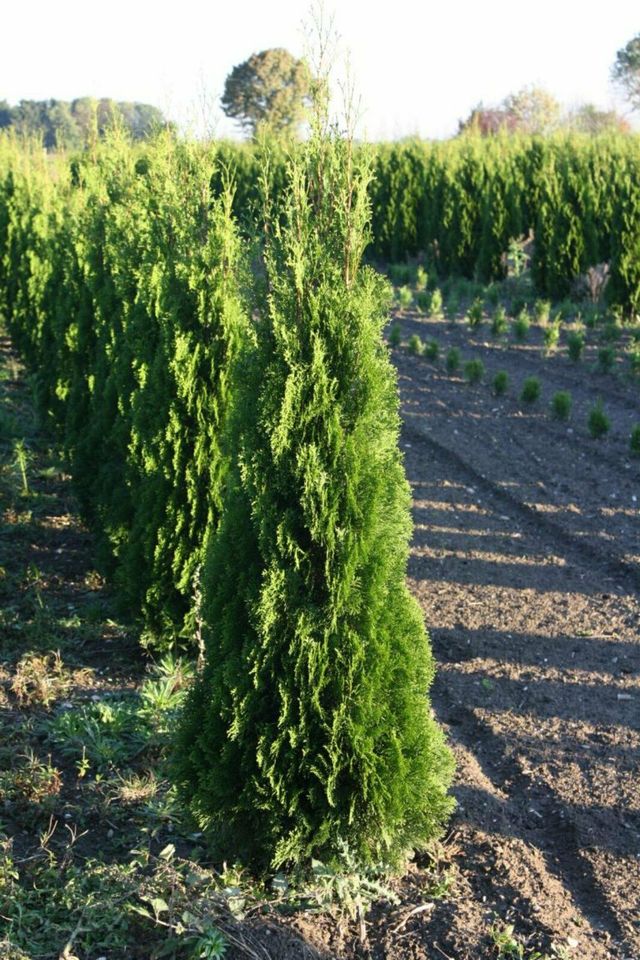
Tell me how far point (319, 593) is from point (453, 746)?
155 cm

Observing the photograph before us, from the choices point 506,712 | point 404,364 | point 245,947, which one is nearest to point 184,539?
point 506,712

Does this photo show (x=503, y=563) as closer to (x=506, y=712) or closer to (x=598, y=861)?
(x=506, y=712)

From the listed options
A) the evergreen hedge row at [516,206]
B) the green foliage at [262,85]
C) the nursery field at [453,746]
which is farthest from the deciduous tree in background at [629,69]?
the nursery field at [453,746]

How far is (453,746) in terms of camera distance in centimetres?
452

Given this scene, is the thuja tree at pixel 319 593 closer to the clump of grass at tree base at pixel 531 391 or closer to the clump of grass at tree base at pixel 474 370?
the clump of grass at tree base at pixel 531 391

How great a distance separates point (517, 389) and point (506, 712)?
6267 millimetres

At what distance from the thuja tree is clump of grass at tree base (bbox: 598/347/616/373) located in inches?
317

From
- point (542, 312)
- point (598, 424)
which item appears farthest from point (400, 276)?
point (598, 424)

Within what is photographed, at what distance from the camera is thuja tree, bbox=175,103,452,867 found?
3303 millimetres

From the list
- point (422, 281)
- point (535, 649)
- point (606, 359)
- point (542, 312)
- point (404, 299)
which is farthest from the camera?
point (422, 281)

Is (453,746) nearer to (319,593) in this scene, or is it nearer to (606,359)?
(319,593)

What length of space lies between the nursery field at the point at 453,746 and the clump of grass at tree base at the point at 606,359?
2.54 metres

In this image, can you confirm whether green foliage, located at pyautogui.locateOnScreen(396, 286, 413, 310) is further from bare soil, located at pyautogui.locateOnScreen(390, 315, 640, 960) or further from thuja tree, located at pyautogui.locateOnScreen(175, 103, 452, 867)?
thuja tree, located at pyautogui.locateOnScreen(175, 103, 452, 867)

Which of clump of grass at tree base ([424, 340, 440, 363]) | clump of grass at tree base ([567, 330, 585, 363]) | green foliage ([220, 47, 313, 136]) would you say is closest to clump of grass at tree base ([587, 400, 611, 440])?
clump of grass at tree base ([567, 330, 585, 363])
